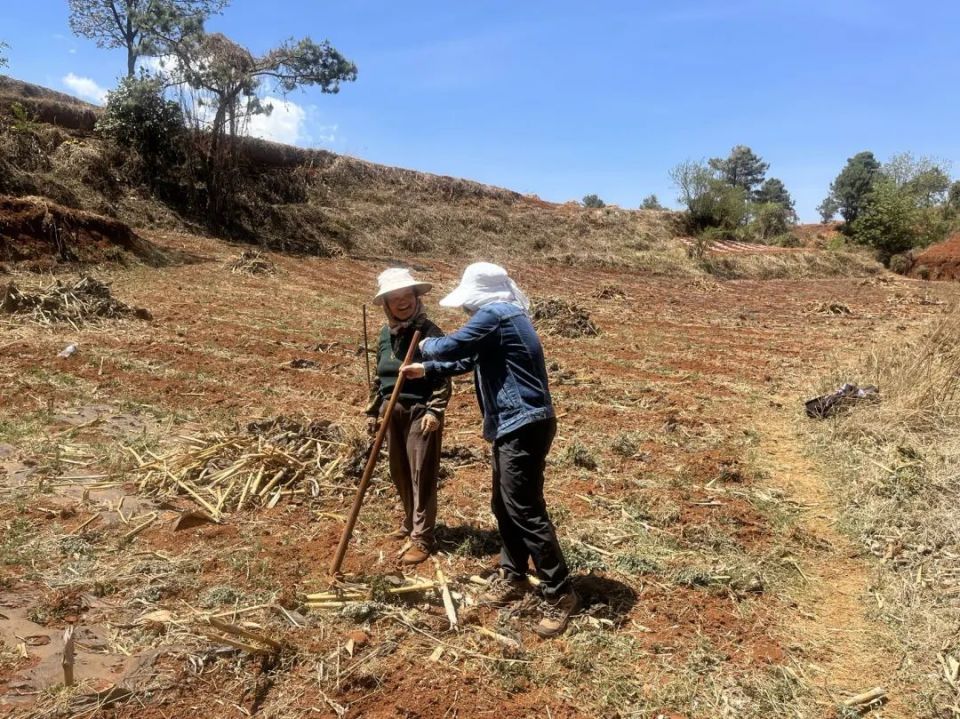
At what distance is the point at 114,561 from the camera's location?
3.88m

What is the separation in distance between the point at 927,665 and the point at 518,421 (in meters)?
2.23

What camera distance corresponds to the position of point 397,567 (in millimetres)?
3965

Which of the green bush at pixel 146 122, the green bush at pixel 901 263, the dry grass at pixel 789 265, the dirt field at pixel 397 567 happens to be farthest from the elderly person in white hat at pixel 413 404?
the green bush at pixel 901 263

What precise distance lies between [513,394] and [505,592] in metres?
1.13

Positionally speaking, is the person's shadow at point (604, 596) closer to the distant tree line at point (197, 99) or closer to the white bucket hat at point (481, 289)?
the white bucket hat at point (481, 289)

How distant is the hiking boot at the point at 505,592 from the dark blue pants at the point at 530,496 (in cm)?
15

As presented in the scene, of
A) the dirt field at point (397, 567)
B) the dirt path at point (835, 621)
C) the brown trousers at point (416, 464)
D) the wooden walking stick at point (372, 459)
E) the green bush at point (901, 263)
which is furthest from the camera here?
the green bush at point (901, 263)

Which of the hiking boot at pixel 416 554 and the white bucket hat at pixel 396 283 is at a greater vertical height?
the white bucket hat at pixel 396 283

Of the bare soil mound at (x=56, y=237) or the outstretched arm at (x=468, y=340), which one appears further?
the bare soil mound at (x=56, y=237)

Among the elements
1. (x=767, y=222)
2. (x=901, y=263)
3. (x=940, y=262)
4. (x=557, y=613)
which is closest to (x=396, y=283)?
(x=557, y=613)

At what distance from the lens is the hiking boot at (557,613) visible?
3422 millimetres

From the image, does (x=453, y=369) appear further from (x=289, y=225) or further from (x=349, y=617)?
(x=289, y=225)

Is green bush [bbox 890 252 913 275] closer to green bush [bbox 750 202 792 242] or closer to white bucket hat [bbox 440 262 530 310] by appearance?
green bush [bbox 750 202 792 242]

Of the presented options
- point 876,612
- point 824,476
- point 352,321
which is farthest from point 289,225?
point 876,612
